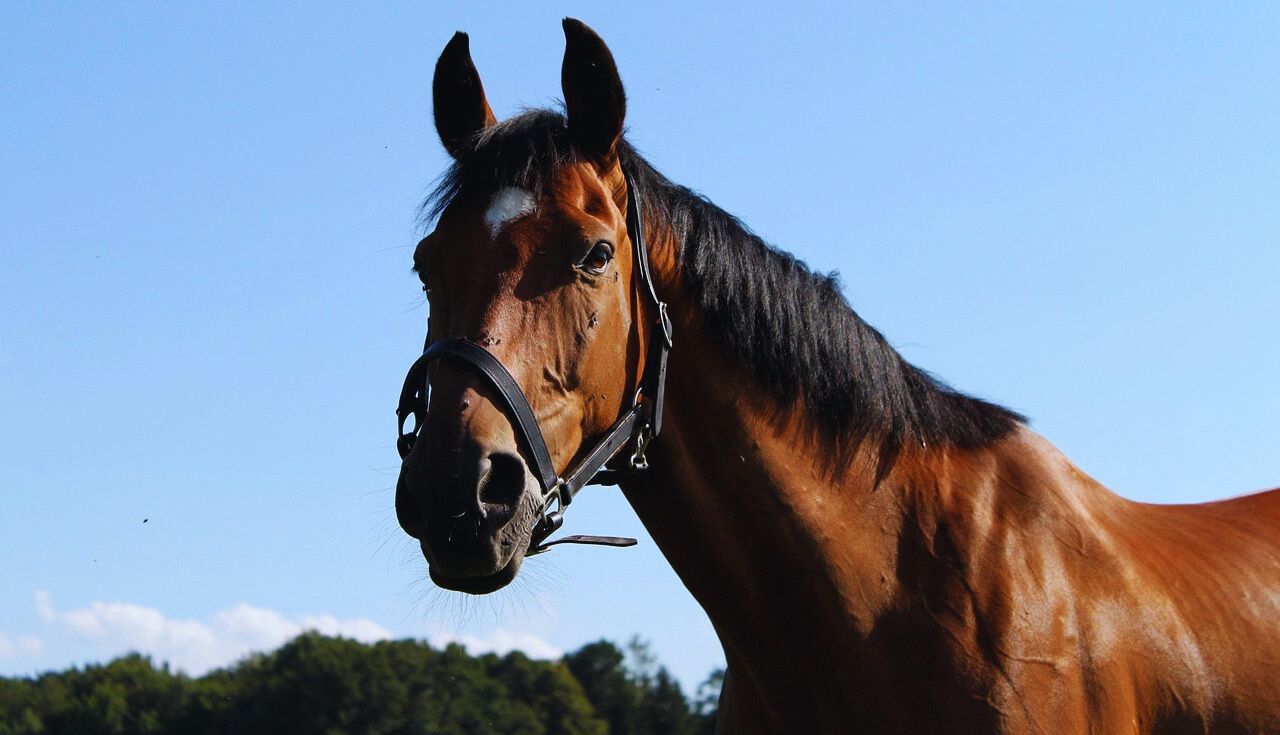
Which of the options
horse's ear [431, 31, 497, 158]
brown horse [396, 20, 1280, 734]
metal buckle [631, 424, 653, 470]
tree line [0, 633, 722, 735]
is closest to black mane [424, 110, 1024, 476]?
brown horse [396, 20, 1280, 734]

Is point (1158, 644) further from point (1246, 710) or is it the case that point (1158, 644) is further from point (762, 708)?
point (762, 708)

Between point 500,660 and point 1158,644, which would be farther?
point 500,660

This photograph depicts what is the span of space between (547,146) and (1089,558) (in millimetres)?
2279

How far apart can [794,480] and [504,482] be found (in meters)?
1.08

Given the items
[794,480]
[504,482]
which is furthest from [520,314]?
[794,480]

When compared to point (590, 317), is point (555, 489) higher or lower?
lower

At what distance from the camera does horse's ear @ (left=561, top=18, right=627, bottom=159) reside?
12.8 ft

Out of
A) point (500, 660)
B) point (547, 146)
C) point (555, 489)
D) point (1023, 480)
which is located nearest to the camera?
point (555, 489)

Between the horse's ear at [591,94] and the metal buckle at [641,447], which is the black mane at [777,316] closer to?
the horse's ear at [591,94]

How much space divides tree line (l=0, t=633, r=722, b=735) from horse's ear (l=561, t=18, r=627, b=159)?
3283 cm

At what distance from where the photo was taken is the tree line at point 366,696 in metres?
36.6

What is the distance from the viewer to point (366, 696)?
3653 centimetres

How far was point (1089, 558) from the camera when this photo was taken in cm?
398

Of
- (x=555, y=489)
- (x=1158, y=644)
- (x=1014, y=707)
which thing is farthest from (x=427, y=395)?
(x=1158, y=644)
